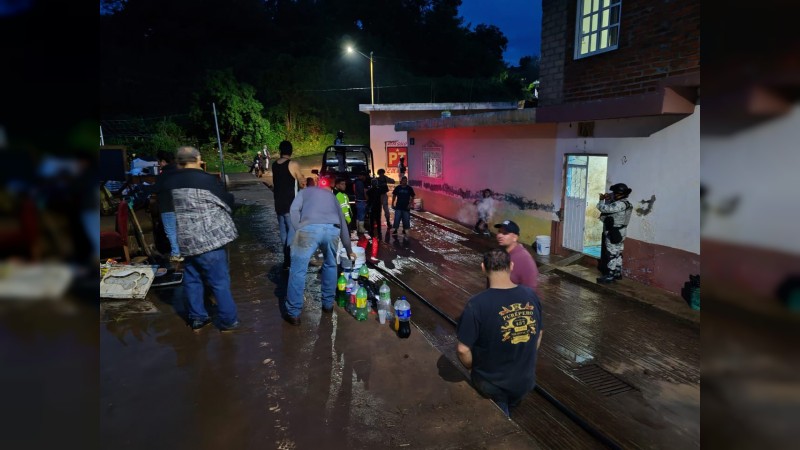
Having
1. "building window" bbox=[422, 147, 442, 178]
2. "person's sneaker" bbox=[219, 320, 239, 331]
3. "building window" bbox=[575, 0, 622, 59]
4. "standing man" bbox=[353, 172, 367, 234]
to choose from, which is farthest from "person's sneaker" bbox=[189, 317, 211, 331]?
"building window" bbox=[422, 147, 442, 178]

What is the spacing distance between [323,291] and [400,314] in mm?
1158

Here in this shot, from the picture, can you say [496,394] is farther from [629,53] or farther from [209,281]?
[629,53]

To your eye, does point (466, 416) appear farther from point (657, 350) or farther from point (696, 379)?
point (657, 350)

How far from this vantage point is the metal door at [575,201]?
356 inches

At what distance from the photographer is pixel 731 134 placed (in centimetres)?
79

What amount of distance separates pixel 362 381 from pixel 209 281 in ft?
6.30

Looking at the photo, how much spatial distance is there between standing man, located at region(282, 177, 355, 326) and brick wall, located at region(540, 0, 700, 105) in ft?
20.1

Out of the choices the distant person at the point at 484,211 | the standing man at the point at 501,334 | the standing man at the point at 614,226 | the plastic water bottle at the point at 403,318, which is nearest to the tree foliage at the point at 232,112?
the distant person at the point at 484,211

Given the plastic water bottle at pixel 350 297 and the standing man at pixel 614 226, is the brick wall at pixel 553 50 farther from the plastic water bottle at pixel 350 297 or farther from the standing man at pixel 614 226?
the plastic water bottle at pixel 350 297

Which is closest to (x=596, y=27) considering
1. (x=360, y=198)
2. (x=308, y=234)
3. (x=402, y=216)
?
(x=402, y=216)

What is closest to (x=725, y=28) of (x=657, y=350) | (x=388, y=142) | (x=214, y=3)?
(x=657, y=350)

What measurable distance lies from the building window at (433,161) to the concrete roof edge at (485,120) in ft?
3.10

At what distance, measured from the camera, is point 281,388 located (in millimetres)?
3568

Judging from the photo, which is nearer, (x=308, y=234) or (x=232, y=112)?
(x=308, y=234)
